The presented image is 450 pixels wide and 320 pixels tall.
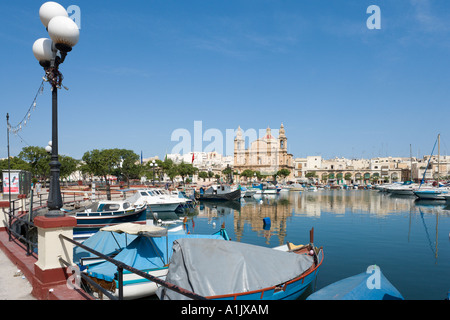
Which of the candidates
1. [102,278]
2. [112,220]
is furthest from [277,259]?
[112,220]

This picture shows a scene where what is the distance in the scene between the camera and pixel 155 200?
39000 millimetres

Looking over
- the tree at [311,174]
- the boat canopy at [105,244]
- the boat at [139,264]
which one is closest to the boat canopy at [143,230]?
the boat at [139,264]

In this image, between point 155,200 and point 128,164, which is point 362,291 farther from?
point 128,164

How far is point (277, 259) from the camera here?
1098cm

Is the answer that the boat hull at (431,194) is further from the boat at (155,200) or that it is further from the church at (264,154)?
the church at (264,154)

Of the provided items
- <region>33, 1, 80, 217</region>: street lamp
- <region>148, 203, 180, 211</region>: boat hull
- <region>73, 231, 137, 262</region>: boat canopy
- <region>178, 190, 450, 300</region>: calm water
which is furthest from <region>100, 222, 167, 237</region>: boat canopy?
<region>148, 203, 180, 211</region>: boat hull

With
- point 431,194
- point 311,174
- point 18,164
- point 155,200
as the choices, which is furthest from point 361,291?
point 311,174

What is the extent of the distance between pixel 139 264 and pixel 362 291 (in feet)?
26.1

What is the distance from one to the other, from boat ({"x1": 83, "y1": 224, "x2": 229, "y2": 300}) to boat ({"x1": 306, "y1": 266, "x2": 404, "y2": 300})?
12.8ft

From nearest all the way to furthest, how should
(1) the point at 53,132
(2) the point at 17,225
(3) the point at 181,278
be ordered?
1. (1) the point at 53,132
2. (3) the point at 181,278
3. (2) the point at 17,225

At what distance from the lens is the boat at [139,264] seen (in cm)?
1164

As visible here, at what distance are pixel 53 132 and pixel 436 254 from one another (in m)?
23.4

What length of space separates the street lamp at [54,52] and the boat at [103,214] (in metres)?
17.7
